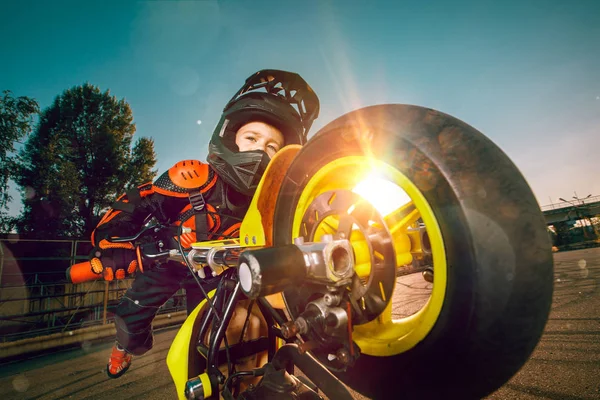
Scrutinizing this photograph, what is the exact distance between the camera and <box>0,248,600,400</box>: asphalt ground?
4.76ft

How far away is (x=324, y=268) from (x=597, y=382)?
1829 millimetres

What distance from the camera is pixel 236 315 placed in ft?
4.48

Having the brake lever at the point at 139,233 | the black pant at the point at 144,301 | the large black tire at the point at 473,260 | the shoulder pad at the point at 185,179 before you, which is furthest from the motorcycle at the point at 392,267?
the shoulder pad at the point at 185,179

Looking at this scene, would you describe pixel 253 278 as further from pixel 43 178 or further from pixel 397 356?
pixel 43 178

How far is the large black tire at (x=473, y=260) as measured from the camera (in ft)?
1.94

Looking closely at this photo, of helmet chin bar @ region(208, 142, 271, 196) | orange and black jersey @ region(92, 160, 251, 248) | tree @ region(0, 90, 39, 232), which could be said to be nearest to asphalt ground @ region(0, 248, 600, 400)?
orange and black jersey @ region(92, 160, 251, 248)

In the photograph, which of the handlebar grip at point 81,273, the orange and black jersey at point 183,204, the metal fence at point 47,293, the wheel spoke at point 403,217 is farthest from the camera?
the metal fence at point 47,293

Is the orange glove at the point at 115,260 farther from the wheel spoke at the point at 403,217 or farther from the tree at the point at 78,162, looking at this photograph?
the tree at the point at 78,162

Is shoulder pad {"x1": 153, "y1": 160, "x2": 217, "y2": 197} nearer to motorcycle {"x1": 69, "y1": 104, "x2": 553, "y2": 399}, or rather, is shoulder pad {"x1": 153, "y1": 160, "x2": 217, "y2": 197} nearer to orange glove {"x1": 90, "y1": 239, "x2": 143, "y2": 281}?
orange glove {"x1": 90, "y1": 239, "x2": 143, "y2": 281}

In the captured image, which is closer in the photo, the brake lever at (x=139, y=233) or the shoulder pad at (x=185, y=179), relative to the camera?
the brake lever at (x=139, y=233)

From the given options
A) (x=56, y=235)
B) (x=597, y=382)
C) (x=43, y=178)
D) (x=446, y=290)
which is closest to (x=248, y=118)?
(x=446, y=290)

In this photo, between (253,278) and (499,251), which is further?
(253,278)

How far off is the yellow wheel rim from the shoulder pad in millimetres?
1174

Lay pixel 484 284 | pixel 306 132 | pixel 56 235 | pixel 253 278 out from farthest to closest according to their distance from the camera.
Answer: pixel 56 235 → pixel 306 132 → pixel 253 278 → pixel 484 284
